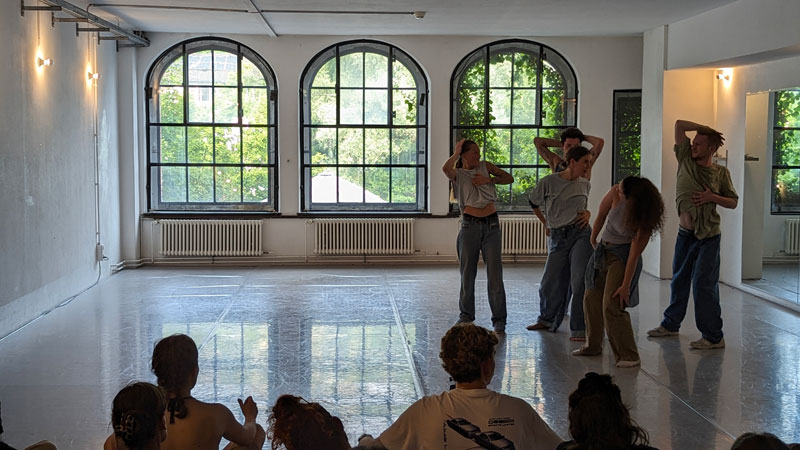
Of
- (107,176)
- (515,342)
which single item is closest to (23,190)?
(107,176)

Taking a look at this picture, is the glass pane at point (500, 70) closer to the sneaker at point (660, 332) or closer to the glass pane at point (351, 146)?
the glass pane at point (351, 146)

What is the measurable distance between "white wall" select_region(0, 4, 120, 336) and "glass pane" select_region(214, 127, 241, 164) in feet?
4.70

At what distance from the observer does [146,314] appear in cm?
785

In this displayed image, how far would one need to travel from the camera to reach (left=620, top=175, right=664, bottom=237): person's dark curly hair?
18.2 feet

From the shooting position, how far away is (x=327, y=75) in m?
11.4

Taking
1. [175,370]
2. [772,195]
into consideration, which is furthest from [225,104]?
[175,370]

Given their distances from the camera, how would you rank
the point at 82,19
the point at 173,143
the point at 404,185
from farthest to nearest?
the point at 404,185
the point at 173,143
the point at 82,19

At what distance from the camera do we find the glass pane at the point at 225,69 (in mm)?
11289

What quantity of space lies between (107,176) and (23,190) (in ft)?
9.68

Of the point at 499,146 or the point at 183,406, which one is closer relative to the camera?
the point at 183,406

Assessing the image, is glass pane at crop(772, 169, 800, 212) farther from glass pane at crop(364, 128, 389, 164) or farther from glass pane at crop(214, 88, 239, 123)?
glass pane at crop(214, 88, 239, 123)

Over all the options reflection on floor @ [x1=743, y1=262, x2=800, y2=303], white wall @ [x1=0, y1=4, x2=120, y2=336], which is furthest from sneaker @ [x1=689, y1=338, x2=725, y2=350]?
white wall @ [x1=0, y1=4, x2=120, y2=336]

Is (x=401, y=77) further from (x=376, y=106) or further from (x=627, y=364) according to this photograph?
(x=627, y=364)

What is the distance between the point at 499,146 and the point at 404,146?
1234 millimetres
